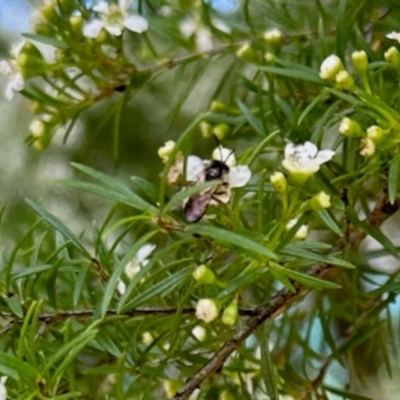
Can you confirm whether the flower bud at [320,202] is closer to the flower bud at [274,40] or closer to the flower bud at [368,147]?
the flower bud at [368,147]

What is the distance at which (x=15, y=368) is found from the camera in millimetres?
392

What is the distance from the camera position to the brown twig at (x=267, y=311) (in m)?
0.45

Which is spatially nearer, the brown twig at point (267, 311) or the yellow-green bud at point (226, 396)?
the brown twig at point (267, 311)

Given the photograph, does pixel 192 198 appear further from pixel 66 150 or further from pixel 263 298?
pixel 66 150

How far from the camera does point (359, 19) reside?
24.8 inches

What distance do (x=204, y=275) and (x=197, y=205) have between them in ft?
0.14

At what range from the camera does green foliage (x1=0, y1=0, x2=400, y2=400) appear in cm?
42

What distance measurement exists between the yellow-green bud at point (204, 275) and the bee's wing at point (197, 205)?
33 millimetres

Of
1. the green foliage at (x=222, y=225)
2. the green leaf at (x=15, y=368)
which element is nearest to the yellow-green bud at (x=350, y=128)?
the green foliage at (x=222, y=225)

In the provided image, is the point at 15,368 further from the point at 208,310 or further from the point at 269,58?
the point at 269,58

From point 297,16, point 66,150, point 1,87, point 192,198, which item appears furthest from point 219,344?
point 1,87

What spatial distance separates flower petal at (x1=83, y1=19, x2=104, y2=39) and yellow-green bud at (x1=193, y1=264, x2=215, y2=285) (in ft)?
0.80

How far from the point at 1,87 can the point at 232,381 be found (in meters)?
0.71

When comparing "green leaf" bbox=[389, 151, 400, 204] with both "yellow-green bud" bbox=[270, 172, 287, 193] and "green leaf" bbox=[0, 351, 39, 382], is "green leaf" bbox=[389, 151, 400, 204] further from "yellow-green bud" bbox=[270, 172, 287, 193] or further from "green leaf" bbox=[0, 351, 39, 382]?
"green leaf" bbox=[0, 351, 39, 382]
